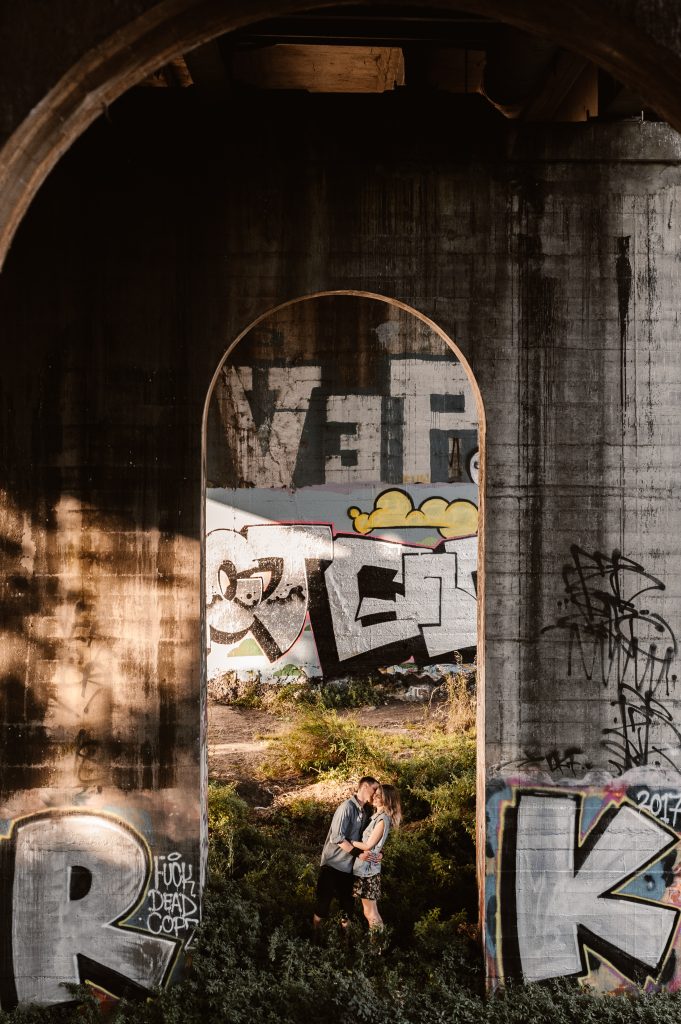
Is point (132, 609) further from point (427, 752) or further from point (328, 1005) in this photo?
point (427, 752)

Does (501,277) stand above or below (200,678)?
above

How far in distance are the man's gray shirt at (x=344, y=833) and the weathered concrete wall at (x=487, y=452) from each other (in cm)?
161

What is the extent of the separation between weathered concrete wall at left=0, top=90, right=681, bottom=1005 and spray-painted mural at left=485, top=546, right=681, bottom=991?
0.07ft

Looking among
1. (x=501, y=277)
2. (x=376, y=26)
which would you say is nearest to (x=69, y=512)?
(x=501, y=277)

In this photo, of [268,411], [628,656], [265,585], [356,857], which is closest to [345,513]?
[265,585]

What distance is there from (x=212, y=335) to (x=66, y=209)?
168cm

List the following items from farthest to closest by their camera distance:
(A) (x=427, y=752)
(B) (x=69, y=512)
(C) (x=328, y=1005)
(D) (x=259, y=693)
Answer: (D) (x=259, y=693) < (A) (x=427, y=752) < (B) (x=69, y=512) < (C) (x=328, y=1005)

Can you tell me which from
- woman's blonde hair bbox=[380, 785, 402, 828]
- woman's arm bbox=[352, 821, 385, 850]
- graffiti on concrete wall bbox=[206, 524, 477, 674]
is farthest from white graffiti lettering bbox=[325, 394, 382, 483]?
woman's arm bbox=[352, 821, 385, 850]

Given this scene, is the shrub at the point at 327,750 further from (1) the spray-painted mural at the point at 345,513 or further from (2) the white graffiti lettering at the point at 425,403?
(2) the white graffiti lettering at the point at 425,403

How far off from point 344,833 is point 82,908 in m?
2.56

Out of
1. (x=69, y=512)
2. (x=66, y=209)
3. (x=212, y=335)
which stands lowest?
(x=69, y=512)

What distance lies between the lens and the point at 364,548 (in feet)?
53.7

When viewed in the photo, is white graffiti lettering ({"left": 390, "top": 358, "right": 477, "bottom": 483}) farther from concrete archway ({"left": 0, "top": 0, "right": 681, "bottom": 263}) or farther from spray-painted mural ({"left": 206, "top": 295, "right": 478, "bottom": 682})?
concrete archway ({"left": 0, "top": 0, "right": 681, "bottom": 263})

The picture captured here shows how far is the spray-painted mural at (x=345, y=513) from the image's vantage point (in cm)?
1577
